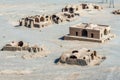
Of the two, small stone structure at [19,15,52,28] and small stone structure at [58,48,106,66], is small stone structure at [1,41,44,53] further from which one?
small stone structure at [19,15,52,28]

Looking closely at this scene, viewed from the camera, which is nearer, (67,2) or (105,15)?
(105,15)

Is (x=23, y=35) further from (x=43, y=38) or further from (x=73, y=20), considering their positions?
(x=73, y=20)

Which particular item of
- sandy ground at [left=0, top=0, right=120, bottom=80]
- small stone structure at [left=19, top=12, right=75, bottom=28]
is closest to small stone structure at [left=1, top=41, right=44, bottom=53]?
sandy ground at [left=0, top=0, right=120, bottom=80]

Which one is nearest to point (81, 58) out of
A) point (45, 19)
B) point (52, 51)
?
point (52, 51)

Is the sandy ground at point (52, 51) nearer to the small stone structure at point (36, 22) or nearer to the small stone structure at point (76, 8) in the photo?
the small stone structure at point (36, 22)

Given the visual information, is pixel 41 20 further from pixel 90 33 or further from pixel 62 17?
pixel 90 33

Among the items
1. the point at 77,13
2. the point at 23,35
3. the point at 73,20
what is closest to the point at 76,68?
the point at 23,35
